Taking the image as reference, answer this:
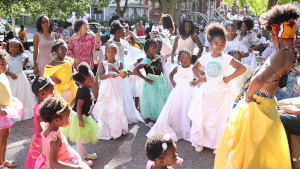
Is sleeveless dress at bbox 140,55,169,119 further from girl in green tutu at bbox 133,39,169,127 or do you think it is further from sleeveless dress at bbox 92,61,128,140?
sleeveless dress at bbox 92,61,128,140

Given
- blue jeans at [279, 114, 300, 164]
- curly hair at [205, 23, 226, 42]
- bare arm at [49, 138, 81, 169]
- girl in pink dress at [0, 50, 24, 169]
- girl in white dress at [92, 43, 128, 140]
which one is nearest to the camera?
bare arm at [49, 138, 81, 169]

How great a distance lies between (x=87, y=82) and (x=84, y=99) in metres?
0.24

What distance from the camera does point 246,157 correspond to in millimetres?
3059

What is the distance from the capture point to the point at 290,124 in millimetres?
3344

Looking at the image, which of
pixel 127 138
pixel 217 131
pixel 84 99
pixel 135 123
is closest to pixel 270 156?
pixel 217 131

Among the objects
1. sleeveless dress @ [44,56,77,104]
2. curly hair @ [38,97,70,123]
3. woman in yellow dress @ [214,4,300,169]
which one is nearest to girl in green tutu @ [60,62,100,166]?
sleeveless dress @ [44,56,77,104]

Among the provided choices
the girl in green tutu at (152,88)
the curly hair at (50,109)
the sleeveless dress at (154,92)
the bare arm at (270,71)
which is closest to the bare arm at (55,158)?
the curly hair at (50,109)

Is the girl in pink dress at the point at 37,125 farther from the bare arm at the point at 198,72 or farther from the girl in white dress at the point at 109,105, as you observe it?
the bare arm at the point at 198,72

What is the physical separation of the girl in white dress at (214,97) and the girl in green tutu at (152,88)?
4.08 feet

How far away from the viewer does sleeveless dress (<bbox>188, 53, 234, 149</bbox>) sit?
4625 mm

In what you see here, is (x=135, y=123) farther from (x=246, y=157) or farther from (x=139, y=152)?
(x=246, y=157)

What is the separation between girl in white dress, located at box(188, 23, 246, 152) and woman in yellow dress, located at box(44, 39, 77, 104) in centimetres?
218

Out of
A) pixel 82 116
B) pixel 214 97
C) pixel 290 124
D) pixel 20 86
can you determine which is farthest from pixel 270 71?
pixel 20 86

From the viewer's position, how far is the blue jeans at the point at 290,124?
330 cm
